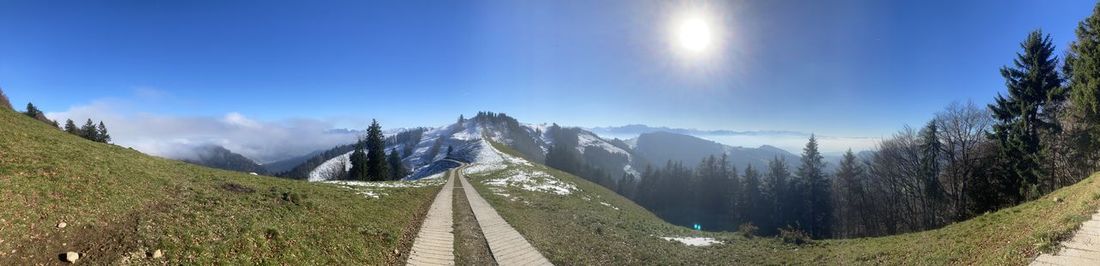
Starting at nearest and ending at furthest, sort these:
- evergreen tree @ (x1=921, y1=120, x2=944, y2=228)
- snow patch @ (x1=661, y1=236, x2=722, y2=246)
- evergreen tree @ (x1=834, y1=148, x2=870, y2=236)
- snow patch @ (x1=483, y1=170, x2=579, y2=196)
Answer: snow patch @ (x1=661, y1=236, x2=722, y2=246)
evergreen tree @ (x1=921, y1=120, x2=944, y2=228)
snow patch @ (x1=483, y1=170, x2=579, y2=196)
evergreen tree @ (x1=834, y1=148, x2=870, y2=236)

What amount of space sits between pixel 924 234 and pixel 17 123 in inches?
1630

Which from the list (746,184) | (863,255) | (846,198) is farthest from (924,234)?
(746,184)

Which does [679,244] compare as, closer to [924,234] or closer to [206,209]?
[924,234]

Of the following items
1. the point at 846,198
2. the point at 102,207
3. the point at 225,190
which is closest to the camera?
the point at 102,207

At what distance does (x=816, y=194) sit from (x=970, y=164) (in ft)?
103

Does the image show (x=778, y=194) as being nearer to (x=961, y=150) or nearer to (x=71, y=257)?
(x=961, y=150)

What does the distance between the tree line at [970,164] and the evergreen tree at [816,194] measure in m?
0.17

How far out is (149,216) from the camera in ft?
40.7

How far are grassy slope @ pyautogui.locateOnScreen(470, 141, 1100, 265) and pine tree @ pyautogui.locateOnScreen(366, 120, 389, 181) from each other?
55.0 meters

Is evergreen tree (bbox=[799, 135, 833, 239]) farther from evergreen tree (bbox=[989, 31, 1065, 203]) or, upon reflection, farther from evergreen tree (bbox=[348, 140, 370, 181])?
evergreen tree (bbox=[348, 140, 370, 181])

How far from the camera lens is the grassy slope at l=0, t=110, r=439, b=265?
33.3 ft

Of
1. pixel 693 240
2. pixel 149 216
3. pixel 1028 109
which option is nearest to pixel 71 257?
pixel 149 216

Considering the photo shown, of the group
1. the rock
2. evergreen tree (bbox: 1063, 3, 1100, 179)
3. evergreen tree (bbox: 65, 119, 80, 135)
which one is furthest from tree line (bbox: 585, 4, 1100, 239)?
evergreen tree (bbox: 65, 119, 80, 135)

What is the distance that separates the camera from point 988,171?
3800 centimetres
